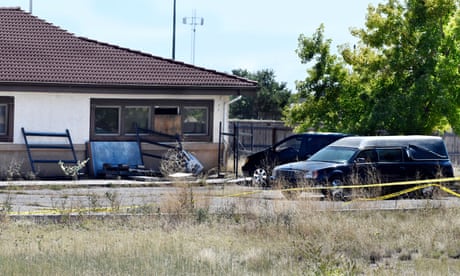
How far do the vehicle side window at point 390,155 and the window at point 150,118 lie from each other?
9922 mm

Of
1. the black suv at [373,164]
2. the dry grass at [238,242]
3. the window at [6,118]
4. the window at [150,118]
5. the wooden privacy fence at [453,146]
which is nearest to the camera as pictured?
the dry grass at [238,242]

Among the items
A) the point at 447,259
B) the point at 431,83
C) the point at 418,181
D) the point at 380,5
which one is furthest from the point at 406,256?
the point at 380,5

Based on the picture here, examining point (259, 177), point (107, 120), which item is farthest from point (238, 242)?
point (107, 120)

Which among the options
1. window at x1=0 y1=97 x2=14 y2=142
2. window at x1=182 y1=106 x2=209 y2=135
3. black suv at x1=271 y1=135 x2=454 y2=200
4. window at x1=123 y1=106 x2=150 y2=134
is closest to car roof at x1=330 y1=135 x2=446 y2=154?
black suv at x1=271 y1=135 x2=454 y2=200

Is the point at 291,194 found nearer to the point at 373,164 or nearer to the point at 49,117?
the point at 373,164

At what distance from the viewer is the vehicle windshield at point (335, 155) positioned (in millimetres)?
24422

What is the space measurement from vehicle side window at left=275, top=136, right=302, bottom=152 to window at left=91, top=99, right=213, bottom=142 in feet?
13.4

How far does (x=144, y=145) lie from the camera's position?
32.5m

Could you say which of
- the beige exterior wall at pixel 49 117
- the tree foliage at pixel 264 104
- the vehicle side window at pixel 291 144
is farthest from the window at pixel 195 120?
the tree foliage at pixel 264 104

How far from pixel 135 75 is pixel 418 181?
12.4 m

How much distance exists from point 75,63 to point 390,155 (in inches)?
486

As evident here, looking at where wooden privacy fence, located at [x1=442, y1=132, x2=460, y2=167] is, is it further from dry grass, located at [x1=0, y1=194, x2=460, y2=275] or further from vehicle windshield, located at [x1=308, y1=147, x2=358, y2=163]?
dry grass, located at [x1=0, y1=194, x2=460, y2=275]

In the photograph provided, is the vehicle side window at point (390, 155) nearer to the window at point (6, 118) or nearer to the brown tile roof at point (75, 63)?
the brown tile roof at point (75, 63)

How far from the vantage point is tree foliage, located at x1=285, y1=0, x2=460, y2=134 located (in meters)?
31.3
